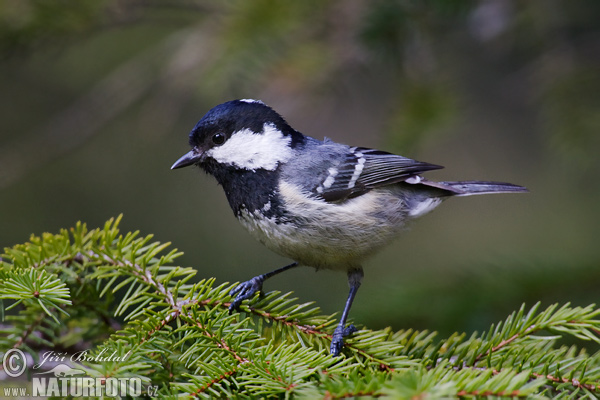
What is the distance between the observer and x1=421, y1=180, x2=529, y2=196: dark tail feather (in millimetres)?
1997

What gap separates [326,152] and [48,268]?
1012 millimetres

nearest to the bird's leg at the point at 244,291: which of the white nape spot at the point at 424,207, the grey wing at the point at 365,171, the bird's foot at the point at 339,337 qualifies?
the bird's foot at the point at 339,337

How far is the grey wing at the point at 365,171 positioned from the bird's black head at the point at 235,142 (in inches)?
7.4

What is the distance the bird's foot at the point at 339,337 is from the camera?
139 cm

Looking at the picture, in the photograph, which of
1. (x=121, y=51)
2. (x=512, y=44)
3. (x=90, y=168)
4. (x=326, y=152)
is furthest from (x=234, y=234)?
(x=512, y=44)

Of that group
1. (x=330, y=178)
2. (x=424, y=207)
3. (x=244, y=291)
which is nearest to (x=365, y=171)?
(x=330, y=178)

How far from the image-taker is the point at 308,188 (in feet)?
5.96

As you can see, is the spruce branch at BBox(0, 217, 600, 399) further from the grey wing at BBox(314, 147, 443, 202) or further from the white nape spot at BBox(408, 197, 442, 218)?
the white nape spot at BBox(408, 197, 442, 218)

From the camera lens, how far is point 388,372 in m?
1.24

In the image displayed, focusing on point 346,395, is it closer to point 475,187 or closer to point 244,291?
point 244,291

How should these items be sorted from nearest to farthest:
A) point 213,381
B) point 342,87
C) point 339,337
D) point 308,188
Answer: point 213,381
point 339,337
point 308,188
point 342,87

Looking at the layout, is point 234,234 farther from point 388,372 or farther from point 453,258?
point 388,372

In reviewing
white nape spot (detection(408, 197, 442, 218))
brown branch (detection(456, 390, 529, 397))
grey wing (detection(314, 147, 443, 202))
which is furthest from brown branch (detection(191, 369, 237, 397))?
white nape spot (detection(408, 197, 442, 218))

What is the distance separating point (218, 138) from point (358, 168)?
1.68 feet
